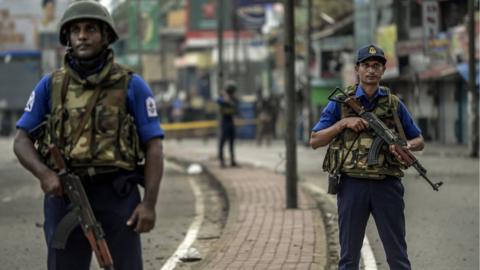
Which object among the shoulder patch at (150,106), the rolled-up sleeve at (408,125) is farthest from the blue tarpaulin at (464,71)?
the shoulder patch at (150,106)

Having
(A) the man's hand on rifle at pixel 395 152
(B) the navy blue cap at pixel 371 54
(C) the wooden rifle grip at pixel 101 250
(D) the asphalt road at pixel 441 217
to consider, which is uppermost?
A: (B) the navy blue cap at pixel 371 54

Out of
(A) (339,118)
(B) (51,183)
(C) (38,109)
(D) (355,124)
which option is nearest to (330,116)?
(A) (339,118)

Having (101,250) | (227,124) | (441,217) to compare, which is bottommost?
(441,217)

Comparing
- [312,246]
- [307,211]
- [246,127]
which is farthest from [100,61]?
[246,127]

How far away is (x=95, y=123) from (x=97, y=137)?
0.06 meters

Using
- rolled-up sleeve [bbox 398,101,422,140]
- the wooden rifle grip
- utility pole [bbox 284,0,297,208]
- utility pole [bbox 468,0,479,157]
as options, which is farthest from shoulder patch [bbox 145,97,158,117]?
utility pole [bbox 468,0,479,157]

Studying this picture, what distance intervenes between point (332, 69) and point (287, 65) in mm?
32275

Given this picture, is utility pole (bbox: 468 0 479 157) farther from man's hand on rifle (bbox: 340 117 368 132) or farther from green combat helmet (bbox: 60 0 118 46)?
green combat helmet (bbox: 60 0 118 46)

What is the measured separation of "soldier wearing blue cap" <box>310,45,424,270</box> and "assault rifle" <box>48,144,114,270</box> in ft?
6.70

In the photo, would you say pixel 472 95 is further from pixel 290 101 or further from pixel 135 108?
A: pixel 135 108

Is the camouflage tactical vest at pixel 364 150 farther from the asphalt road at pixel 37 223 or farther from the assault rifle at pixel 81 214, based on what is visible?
the asphalt road at pixel 37 223

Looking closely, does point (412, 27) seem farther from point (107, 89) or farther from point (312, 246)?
point (107, 89)

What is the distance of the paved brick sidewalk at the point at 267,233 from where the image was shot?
8.38m

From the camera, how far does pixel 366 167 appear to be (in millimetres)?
6020
